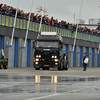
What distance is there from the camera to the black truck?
107 feet

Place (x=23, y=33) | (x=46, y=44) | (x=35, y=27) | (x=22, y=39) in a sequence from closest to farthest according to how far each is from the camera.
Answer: (x=46, y=44), (x=23, y=33), (x=22, y=39), (x=35, y=27)

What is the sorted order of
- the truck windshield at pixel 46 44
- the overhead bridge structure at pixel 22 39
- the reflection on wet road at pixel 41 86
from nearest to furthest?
the reflection on wet road at pixel 41 86 → the truck windshield at pixel 46 44 → the overhead bridge structure at pixel 22 39

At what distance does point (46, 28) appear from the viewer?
167 feet

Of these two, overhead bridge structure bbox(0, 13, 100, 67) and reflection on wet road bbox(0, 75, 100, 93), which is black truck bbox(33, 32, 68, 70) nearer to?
overhead bridge structure bbox(0, 13, 100, 67)

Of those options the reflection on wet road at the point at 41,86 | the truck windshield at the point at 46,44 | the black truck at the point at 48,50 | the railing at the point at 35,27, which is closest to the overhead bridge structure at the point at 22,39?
the railing at the point at 35,27

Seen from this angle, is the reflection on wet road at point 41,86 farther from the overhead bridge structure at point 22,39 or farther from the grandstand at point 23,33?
the overhead bridge structure at point 22,39

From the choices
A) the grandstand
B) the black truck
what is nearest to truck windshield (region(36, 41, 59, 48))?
the black truck

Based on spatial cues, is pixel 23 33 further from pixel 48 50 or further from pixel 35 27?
pixel 48 50

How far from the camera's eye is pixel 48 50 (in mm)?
32719

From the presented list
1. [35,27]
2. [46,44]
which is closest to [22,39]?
[35,27]

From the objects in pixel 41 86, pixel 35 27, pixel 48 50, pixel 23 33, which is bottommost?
pixel 41 86

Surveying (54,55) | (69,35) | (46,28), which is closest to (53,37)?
(54,55)

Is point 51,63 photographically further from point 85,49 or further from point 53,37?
point 85,49

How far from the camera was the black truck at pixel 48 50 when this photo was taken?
32.6 metres
